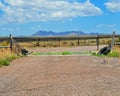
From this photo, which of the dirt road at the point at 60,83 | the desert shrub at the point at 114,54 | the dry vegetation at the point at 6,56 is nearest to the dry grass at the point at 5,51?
the dry vegetation at the point at 6,56

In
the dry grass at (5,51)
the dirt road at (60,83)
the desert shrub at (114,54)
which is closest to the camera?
the dirt road at (60,83)

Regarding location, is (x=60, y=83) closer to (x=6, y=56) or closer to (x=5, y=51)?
(x=6, y=56)

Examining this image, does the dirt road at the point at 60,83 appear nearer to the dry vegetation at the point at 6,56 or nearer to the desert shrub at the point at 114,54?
the dry vegetation at the point at 6,56

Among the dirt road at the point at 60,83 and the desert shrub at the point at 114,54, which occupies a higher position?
the dirt road at the point at 60,83

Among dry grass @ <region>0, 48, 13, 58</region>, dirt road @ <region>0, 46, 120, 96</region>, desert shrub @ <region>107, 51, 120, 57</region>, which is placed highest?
dry grass @ <region>0, 48, 13, 58</region>

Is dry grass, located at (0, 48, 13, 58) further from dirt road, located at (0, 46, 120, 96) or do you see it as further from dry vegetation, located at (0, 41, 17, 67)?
dirt road, located at (0, 46, 120, 96)

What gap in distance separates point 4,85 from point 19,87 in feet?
2.26

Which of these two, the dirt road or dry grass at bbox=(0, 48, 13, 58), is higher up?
dry grass at bbox=(0, 48, 13, 58)

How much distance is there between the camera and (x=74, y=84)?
1331 centimetres

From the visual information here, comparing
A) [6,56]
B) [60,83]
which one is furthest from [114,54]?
[60,83]

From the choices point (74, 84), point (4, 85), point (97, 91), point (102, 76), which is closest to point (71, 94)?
point (97, 91)

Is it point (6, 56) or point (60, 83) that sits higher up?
point (6, 56)

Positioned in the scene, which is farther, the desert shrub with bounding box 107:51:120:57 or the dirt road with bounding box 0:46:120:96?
the desert shrub with bounding box 107:51:120:57

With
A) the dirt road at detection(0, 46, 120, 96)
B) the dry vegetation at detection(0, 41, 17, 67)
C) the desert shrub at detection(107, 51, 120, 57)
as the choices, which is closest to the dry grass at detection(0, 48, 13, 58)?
the dry vegetation at detection(0, 41, 17, 67)
